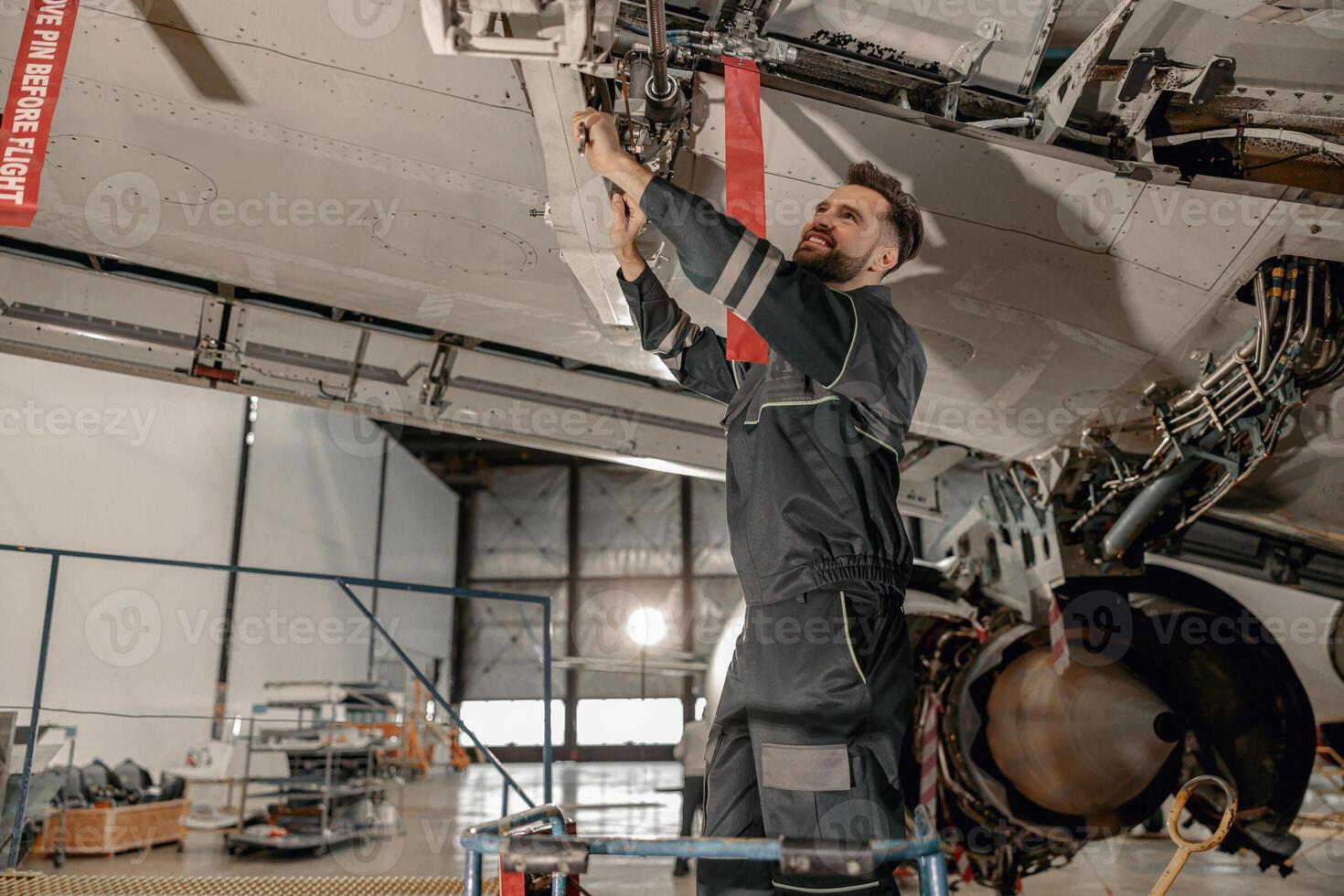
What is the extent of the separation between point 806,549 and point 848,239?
743mm

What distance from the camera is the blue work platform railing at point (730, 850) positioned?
122 centimetres

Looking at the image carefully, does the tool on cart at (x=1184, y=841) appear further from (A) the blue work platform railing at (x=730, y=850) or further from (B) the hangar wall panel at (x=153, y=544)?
(B) the hangar wall panel at (x=153, y=544)

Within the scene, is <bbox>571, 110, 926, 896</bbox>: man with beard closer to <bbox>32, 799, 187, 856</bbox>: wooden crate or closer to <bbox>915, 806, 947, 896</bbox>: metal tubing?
<bbox>915, 806, 947, 896</bbox>: metal tubing

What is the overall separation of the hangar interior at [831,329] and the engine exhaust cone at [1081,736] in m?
0.02

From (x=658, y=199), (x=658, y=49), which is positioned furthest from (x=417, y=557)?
(x=658, y=199)

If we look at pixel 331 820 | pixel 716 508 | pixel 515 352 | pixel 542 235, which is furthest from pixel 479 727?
pixel 542 235

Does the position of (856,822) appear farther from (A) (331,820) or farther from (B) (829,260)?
(A) (331,820)

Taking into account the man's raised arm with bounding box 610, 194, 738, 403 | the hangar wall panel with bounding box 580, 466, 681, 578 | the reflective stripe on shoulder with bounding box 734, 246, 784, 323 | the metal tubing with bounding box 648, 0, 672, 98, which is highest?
the hangar wall panel with bounding box 580, 466, 681, 578

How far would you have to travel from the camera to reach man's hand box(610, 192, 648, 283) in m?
2.09

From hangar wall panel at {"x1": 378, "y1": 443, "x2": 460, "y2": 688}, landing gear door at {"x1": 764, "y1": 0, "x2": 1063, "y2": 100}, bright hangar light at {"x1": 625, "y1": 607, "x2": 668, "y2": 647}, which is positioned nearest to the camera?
landing gear door at {"x1": 764, "y1": 0, "x2": 1063, "y2": 100}

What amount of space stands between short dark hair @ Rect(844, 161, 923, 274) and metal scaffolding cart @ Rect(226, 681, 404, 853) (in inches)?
271

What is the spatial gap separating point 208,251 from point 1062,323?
10.9 ft

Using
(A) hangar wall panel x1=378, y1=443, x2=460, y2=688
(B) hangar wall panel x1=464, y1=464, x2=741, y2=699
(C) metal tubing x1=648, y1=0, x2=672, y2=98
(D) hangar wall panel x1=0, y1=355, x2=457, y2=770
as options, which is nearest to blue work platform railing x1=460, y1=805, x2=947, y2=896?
(C) metal tubing x1=648, y1=0, x2=672, y2=98

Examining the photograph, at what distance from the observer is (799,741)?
166 centimetres
